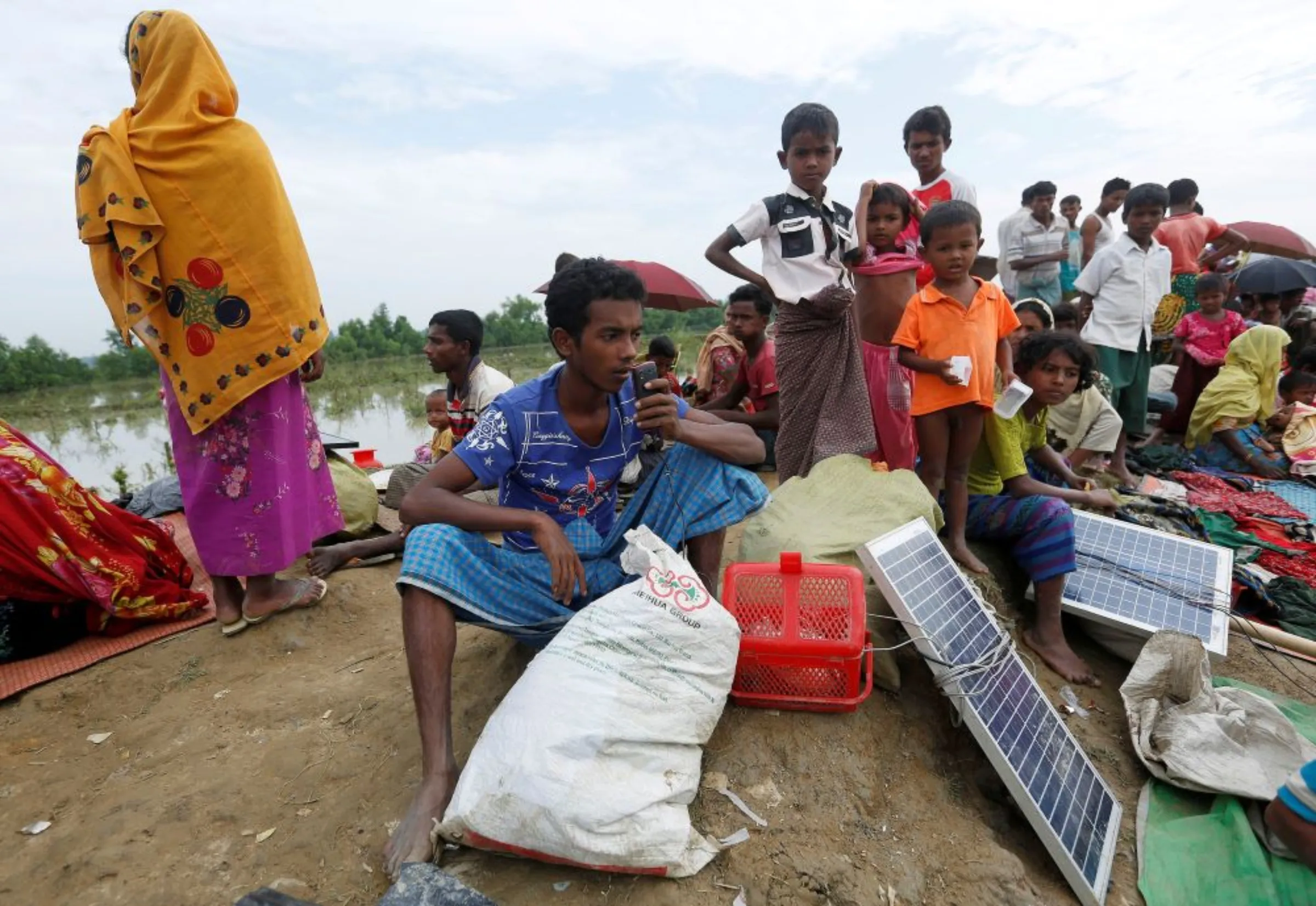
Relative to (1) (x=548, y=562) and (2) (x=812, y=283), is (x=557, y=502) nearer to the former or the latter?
(1) (x=548, y=562)

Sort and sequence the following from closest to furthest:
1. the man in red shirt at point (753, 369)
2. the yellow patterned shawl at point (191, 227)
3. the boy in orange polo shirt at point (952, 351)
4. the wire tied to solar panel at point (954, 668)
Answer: the wire tied to solar panel at point (954, 668) < the yellow patterned shawl at point (191, 227) < the boy in orange polo shirt at point (952, 351) < the man in red shirt at point (753, 369)

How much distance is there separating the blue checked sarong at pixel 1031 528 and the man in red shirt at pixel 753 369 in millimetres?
1714

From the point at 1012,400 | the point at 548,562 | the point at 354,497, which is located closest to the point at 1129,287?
the point at 1012,400

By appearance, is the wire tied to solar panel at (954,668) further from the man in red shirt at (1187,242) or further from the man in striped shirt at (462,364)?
the man in red shirt at (1187,242)

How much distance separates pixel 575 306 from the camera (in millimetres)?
2119

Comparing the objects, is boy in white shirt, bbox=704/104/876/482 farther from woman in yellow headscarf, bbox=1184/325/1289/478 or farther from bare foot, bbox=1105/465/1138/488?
woman in yellow headscarf, bbox=1184/325/1289/478

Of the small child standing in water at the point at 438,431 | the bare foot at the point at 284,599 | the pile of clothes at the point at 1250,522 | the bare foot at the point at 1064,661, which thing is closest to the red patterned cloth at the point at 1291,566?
the pile of clothes at the point at 1250,522

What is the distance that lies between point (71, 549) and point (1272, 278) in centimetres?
986

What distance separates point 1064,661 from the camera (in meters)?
2.93

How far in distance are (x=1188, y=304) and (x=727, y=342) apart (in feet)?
15.6

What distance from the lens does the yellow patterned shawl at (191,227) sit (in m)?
2.52

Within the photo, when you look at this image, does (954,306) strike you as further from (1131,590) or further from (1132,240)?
(1132,240)

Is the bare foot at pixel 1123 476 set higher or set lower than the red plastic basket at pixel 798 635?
lower

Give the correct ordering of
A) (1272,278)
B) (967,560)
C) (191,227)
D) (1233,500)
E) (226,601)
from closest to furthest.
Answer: (191,227)
(226,601)
(967,560)
(1233,500)
(1272,278)
